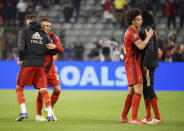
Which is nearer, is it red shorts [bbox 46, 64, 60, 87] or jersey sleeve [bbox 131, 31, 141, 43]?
jersey sleeve [bbox 131, 31, 141, 43]

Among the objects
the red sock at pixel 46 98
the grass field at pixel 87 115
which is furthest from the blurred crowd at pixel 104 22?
the red sock at pixel 46 98

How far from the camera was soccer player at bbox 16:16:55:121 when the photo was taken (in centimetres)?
1004

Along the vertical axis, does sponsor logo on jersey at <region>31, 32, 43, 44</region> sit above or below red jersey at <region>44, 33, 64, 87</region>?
above

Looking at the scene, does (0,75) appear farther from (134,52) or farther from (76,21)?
(134,52)

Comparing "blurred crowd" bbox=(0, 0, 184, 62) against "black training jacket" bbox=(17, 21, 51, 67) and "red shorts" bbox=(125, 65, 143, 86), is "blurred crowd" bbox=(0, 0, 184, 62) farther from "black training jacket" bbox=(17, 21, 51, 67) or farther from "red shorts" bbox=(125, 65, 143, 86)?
"red shorts" bbox=(125, 65, 143, 86)

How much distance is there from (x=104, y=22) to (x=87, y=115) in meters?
16.4

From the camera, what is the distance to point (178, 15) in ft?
90.5

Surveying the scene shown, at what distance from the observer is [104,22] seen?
2791 centimetres

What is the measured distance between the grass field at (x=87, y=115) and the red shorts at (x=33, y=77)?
0.79 meters

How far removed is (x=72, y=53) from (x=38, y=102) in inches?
511

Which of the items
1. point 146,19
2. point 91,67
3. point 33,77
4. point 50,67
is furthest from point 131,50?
point 91,67

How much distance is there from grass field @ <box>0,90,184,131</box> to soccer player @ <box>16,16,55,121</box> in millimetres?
728

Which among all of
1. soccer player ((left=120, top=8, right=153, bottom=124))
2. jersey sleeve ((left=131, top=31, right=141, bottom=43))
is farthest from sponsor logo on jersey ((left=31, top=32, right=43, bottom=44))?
jersey sleeve ((left=131, top=31, right=141, bottom=43))

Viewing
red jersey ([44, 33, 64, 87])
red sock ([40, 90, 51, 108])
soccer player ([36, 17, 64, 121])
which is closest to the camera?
red sock ([40, 90, 51, 108])
